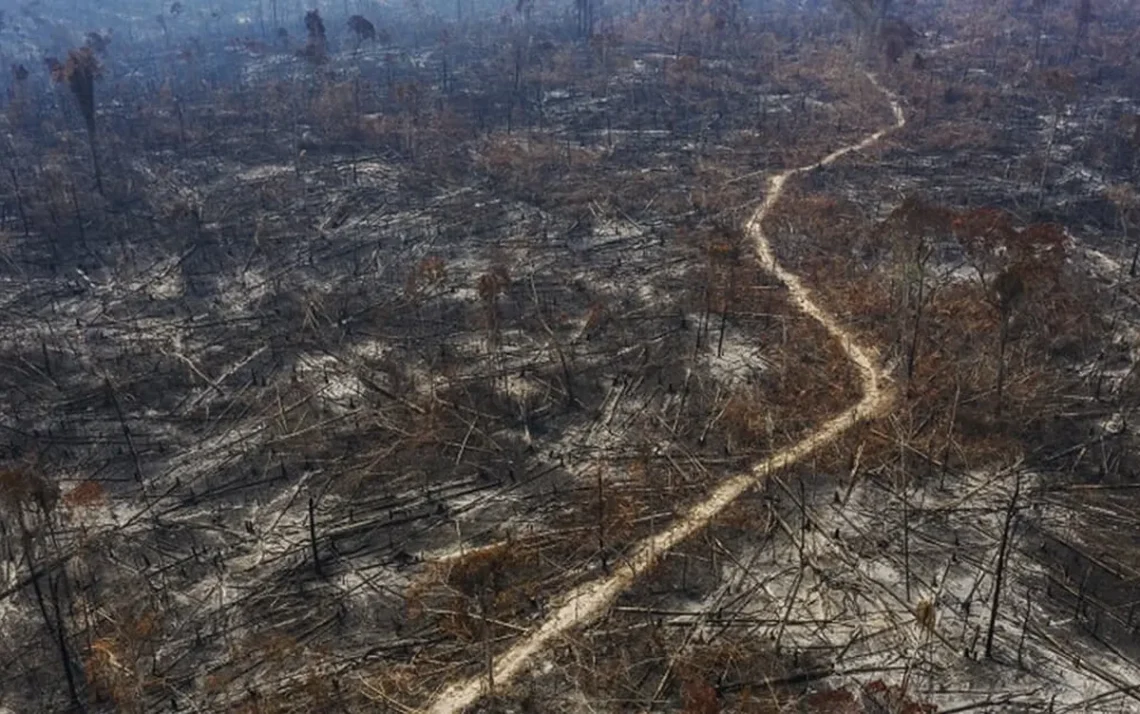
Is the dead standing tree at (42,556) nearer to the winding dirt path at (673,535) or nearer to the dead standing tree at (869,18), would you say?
the winding dirt path at (673,535)

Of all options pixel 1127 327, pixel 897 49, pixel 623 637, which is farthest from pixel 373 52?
pixel 623 637

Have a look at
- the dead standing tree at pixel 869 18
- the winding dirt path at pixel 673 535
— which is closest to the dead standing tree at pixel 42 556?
the winding dirt path at pixel 673 535

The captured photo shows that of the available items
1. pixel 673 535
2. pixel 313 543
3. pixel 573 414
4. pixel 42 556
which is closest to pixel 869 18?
pixel 573 414

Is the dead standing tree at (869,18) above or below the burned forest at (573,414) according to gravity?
above

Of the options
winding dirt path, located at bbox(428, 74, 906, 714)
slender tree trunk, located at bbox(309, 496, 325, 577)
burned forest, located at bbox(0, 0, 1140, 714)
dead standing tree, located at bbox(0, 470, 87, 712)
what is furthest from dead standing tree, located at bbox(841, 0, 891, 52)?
dead standing tree, located at bbox(0, 470, 87, 712)

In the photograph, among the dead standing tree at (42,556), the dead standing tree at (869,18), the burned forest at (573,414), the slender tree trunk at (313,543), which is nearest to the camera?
the dead standing tree at (42,556)

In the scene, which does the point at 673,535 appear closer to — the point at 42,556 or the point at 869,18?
the point at 42,556
